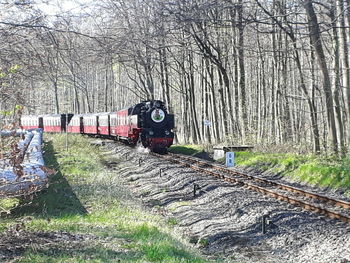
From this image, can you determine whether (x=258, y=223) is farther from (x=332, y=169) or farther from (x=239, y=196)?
(x=332, y=169)

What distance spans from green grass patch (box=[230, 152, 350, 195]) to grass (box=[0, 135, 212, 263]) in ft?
18.4

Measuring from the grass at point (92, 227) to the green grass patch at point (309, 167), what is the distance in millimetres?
5597

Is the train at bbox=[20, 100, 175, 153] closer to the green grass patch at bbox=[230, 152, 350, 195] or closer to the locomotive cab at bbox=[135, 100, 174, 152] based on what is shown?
the locomotive cab at bbox=[135, 100, 174, 152]

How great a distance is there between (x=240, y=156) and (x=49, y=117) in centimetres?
3530

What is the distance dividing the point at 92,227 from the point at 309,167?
363 inches

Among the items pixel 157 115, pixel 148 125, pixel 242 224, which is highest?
pixel 157 115

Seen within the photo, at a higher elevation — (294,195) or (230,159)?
(230,159)

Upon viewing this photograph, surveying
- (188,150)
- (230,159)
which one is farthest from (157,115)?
(230,159)

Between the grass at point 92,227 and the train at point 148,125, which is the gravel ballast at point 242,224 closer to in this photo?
the grass at point 92,227

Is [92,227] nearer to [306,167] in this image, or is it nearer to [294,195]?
[294,195]

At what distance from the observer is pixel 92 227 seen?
32.9 feet

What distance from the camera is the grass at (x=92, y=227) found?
748cm

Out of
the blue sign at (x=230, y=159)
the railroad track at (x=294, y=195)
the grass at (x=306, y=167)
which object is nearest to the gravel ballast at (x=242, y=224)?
the railroad track at (x=294, y=195)

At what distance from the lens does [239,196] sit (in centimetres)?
1401
